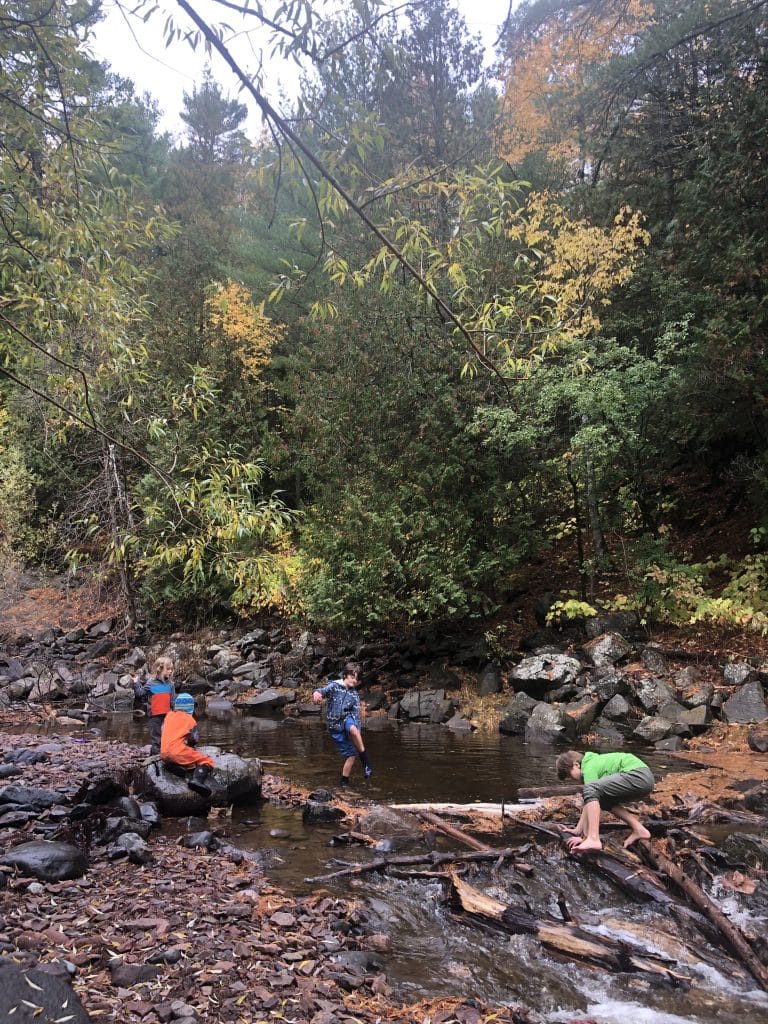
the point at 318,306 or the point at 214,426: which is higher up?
the point at 214,426

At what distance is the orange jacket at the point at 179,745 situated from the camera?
7832 mm

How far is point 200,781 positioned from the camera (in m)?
7.69

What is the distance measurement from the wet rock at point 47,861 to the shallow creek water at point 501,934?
1.58m

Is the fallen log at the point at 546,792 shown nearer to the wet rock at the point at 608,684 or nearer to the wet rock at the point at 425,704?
the wet rock at the point at 608,684

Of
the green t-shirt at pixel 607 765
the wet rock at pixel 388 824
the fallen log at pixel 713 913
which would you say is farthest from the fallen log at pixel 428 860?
the fallen log at pixel 713 913

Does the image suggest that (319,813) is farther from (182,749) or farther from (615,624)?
(615,624)

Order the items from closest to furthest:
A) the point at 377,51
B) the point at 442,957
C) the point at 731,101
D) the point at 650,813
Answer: the point at 377,51 → the point at 442,957 → the point at 650,813 → the point at 731,101

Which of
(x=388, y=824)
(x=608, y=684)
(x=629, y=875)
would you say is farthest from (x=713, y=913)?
(x=608, y=684)

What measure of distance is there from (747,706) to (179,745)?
8966 millimetres

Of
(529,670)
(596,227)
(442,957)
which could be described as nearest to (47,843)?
(442,957)

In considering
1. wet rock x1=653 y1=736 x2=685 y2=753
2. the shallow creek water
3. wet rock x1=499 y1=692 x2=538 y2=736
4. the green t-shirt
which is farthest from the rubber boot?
wet rock x1=653 y1=736 x2=685 y2=753

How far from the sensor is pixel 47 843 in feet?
17.7

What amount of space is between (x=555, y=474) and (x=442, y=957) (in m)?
11.6

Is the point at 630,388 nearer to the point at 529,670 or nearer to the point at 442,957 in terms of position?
the point at 529,670
